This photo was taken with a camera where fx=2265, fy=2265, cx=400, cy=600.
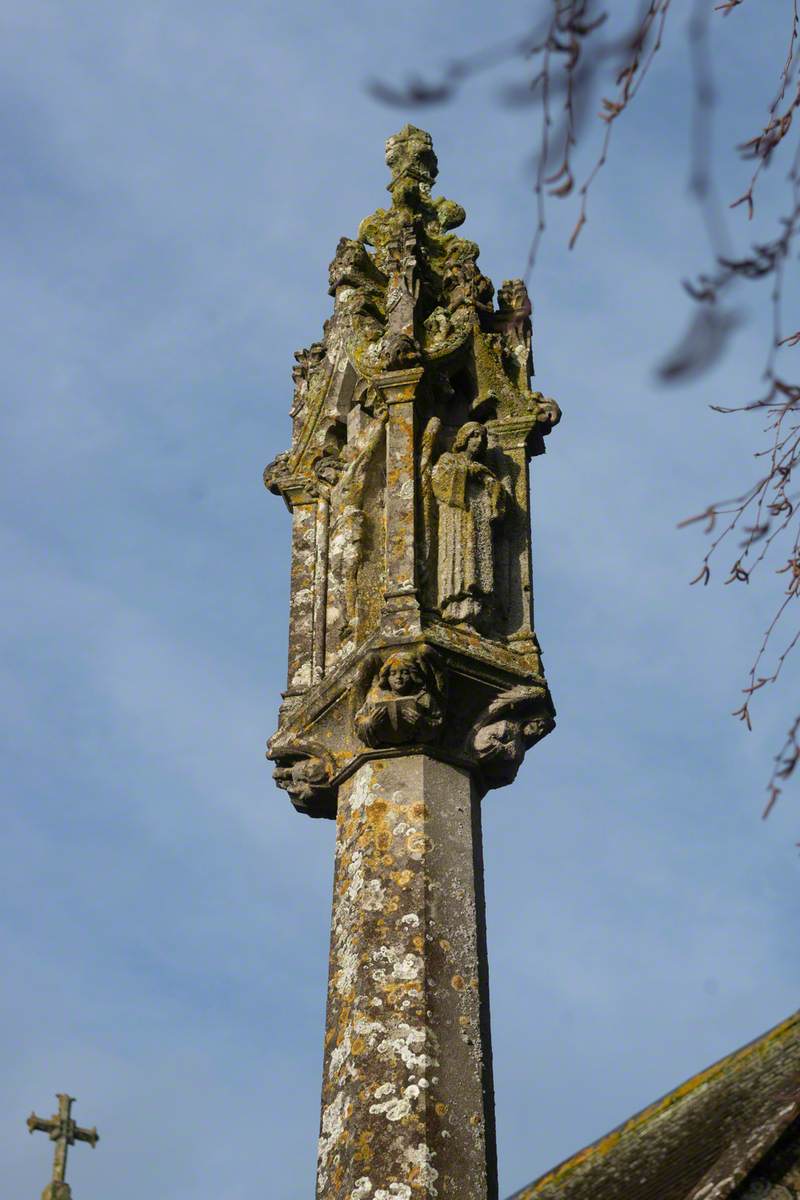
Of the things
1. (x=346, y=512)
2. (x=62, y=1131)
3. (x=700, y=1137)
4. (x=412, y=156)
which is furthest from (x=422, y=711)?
(x=62, y=1131)

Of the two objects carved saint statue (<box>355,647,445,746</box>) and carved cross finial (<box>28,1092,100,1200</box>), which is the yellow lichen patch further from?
carved cross finial (<box>28,1092,100,1200</box>)

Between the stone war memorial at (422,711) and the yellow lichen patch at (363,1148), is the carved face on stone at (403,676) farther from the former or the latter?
the yellow lichen patch at (363,1148)

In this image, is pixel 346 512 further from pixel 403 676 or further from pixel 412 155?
pixel 412 155

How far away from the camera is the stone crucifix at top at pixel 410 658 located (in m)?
7.64

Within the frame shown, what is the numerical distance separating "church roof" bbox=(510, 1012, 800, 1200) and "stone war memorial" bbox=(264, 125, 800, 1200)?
14mm

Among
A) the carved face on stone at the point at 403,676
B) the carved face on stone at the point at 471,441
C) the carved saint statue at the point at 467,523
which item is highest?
the carved face on stone at the point at 471,441

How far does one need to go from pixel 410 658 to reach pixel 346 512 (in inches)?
46.0

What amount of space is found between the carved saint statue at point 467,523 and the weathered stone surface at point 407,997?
0.76m

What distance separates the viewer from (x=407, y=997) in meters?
7.79

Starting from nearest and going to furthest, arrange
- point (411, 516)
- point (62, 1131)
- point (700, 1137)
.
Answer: point (700, 1137) < point (411, 516) < point (62, 1131)

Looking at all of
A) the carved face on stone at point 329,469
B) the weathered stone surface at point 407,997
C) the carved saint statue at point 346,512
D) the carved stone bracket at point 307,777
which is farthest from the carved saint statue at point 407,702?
the carved face on stone at point 329,469

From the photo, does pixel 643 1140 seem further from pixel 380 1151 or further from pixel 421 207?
pixel 421 207

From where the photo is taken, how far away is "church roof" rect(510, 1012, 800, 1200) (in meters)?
7.38

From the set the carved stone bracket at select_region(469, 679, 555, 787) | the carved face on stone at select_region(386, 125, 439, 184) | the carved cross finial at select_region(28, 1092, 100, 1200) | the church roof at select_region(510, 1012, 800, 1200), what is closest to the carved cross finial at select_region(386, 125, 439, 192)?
the carved face on stone at select_region(386, 125, 439, 184)
